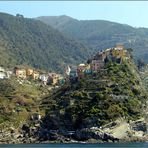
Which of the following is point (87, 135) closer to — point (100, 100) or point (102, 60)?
point (100, 100)

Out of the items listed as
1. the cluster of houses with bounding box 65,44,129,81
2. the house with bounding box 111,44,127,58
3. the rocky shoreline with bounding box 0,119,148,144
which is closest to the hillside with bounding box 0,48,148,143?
the rocky shoreline with bounding box 0,119,148,144

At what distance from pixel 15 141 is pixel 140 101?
36931mm

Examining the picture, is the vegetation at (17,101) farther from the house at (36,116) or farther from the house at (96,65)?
the house at (96,65)

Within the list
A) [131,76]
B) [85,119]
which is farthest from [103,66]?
[85,119]

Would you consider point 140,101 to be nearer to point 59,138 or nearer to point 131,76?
point 131,76

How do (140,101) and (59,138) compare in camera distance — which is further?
(140,101)

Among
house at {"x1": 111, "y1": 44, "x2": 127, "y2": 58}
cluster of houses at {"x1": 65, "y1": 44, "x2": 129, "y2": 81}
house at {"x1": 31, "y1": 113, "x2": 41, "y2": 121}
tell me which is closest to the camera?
house at {"x1": 31, "y1": 113, "x2": 41, "y2": 121}

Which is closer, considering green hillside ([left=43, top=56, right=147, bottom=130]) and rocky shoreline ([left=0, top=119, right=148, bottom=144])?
rocky shoreline ([left=0, top=119, right=148, bottom=144])

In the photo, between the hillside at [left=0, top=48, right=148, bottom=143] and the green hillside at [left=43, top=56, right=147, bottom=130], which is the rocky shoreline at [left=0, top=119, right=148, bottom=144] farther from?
the green hillside at [left=43, top=56, right=147, bottom=130]

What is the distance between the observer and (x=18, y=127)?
14425 cm

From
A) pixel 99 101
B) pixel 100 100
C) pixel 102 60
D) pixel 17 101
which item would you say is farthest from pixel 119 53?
pixel 17 101

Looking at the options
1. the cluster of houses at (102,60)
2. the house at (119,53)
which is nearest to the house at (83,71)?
the cluster of houses at (102,60)

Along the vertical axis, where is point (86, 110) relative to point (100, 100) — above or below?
below

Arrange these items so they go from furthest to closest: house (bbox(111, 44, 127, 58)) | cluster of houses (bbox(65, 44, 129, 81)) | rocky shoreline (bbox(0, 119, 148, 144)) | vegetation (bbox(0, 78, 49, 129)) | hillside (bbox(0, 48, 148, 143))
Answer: house (bbox(111, 44, 127, 58)) < cluster of houses (bbox(65, 44, 129, 81)) < vegetation (bbox(0, 78, 49, 129)) < hillside (bbox(0, 48, 148, 143)) < rocky shoreline (bbox(0, 119, 148, 144))
